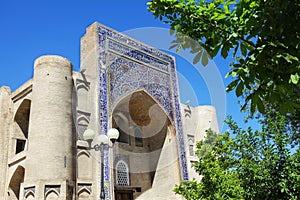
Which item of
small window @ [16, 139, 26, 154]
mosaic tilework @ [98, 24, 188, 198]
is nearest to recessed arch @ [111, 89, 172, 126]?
mosaic tilework @ [98, 24, 188, 198]

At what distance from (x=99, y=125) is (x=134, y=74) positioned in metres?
3.15

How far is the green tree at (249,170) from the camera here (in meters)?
7.01

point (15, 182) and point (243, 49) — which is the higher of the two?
point (15, 182)

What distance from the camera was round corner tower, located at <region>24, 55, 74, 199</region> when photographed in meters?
9.96

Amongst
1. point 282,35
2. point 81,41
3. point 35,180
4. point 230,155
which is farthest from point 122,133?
point 282,35

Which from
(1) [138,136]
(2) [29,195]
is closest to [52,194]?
(2) [29,195]

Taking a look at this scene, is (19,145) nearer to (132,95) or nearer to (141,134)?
(132,95)

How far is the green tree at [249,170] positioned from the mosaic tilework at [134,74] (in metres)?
4.64

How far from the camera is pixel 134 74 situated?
1391 centimetres

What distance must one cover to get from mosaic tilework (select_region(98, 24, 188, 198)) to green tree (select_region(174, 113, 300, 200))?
4642mm

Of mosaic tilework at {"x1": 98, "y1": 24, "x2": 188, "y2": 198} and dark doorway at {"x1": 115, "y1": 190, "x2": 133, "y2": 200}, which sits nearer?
mosaic tilework at {"x1": 98, "y1": 24, "x2": 188, "y2": 198}

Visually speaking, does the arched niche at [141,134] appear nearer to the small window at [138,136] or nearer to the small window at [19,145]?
the small window at [138,136]

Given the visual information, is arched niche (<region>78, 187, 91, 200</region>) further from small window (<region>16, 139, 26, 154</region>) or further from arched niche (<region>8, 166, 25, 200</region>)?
small window (<region>16, 139, 26, 154</region>)

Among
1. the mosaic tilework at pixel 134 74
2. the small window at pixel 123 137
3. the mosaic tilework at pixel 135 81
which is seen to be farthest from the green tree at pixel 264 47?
the small window at pixel 123 137
